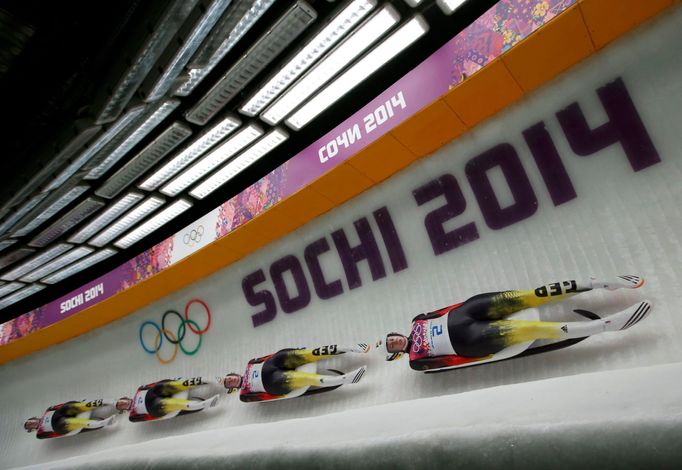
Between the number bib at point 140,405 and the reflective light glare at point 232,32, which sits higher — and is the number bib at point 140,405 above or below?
below

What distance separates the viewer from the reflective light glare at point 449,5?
3.13m

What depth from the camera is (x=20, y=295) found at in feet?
24.3

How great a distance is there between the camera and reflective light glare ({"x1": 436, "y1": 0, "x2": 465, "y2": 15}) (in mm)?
3128

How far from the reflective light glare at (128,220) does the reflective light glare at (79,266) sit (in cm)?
34

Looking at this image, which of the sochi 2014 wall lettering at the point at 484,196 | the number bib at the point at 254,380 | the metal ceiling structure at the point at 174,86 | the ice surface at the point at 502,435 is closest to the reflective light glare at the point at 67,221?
the metal ceiling structure at the point at 174,86

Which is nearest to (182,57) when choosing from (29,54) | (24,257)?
(29,54)

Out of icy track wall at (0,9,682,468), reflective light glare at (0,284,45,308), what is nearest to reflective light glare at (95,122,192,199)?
icy track wall at (0,9,682,468)

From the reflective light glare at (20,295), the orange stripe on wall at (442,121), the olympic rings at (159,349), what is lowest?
the olympic rings at (159,349)

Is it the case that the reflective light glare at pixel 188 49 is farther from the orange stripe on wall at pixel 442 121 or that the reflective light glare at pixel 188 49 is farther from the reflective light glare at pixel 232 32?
the orange stripe on wall at pixel 442 121

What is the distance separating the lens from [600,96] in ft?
9.00

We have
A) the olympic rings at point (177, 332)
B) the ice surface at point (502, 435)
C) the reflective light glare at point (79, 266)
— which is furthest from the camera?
the reflective light glare at point (79, 266)

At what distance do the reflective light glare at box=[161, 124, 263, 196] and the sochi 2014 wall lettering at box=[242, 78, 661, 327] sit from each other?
120 cm

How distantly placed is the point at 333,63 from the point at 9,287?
6.75m

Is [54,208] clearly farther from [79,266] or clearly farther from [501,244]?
[501,244]
